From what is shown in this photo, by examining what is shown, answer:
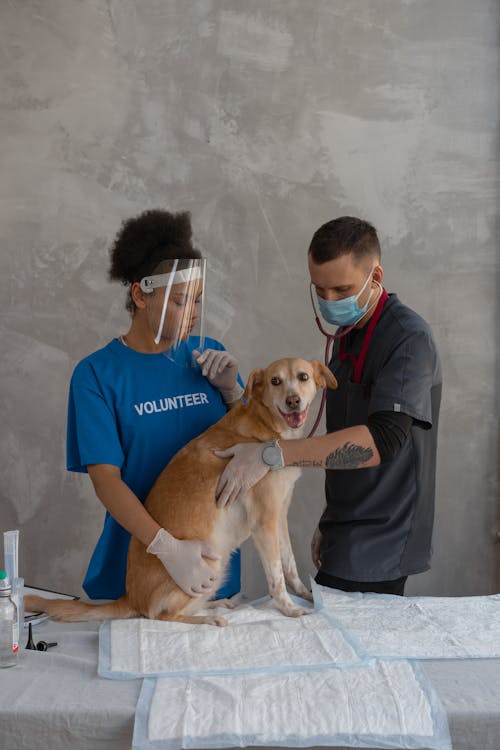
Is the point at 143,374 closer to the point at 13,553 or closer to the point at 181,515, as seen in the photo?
the point at 181,515

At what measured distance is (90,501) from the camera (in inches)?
153

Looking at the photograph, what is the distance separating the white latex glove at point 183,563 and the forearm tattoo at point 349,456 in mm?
442

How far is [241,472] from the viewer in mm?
1967

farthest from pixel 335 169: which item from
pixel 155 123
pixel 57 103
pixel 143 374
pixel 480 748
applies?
pixel 480 748

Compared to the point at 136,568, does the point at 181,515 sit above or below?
above

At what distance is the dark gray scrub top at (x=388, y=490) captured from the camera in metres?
2.00

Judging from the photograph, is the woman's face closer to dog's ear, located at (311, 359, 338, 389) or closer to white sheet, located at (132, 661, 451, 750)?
dog's ear, located at (311, 359, 338, 389)

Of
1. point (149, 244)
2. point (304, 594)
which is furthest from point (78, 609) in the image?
point (149, 244)

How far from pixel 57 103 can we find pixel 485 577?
11.5 ft

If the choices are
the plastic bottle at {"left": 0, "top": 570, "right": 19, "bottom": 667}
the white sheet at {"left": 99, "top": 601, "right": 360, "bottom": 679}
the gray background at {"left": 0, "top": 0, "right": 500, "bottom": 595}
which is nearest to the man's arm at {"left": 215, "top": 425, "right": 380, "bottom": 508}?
the white sheet at {"left": 99, "top": 601, "right": 360, "bottom": 679}

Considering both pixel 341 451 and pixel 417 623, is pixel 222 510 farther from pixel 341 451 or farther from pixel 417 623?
pixel 417 623

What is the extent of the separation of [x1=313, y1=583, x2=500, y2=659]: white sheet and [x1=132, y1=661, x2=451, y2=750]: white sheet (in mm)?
161

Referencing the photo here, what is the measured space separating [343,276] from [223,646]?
105cm

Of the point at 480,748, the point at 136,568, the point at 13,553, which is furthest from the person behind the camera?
the point at 136,568
